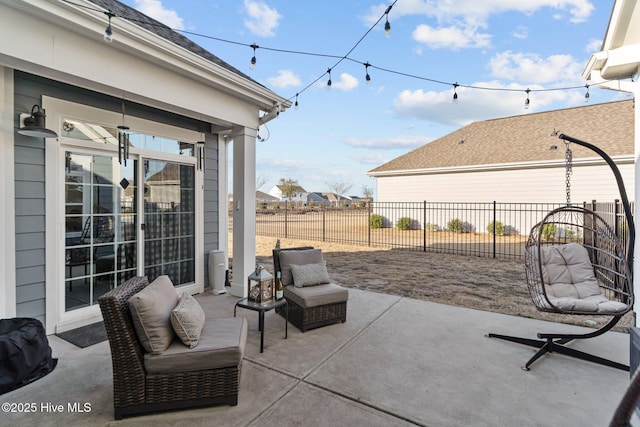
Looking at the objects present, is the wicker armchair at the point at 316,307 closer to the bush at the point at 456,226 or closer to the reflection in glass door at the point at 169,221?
the reflection in glass door at the point at 169,221

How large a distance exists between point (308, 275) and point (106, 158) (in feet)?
9.46

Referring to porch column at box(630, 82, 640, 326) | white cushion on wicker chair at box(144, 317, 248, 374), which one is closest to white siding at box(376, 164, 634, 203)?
porch column at box(630, 82, 640, 326)

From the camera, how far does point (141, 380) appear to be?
6.83 feet

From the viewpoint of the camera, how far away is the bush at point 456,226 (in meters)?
12.3

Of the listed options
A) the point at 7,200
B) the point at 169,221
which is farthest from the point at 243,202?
the point at 7,200

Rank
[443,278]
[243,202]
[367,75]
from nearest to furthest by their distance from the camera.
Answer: [367,75] < [243,202] < [443,278]

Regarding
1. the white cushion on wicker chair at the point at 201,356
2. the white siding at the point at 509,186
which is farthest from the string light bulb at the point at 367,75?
the white siding at the point at 509,186

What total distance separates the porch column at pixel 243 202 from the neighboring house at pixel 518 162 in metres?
10.0

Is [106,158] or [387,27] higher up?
[387,27]

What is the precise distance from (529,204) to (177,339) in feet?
38.7

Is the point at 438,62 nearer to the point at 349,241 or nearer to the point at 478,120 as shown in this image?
the point at 349,241

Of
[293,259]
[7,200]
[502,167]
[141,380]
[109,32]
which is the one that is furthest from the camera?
[502,167]

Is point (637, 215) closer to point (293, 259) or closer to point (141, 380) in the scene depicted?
point (293, 259)

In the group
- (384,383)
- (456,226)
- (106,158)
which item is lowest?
(384,383)
